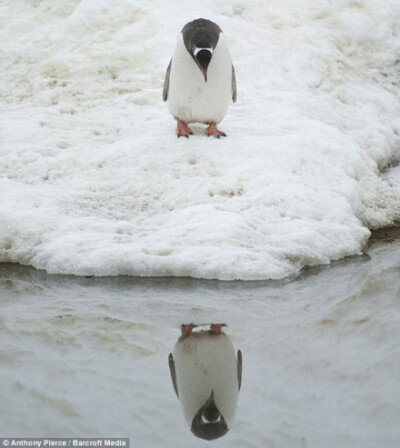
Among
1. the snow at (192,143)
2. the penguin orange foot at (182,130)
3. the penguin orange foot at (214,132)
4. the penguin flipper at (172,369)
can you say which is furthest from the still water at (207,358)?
the penguin orange foot at (182,130)

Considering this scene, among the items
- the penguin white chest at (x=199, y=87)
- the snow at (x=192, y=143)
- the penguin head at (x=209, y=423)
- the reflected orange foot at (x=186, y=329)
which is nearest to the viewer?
the penguin head at (x=209, y=423)

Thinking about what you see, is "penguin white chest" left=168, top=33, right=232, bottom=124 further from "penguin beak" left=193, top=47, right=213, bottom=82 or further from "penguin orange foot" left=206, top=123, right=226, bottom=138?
"penguin beak" left=193, top=47, right=213, bottom=82

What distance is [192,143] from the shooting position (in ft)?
20.6

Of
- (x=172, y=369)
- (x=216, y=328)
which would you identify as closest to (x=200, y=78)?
(x=216, y=328)

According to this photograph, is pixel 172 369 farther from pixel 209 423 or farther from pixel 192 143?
pixel 192 143

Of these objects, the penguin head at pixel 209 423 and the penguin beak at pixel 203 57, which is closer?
the penguin head at pixel 209 423

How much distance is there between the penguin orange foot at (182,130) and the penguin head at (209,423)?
363 centimetres

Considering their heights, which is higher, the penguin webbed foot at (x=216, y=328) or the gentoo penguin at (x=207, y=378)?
the gentoo penguin at (x=207, y=378)

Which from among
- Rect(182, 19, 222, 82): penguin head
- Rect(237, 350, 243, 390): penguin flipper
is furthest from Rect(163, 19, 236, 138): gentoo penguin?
Rect(237, 350, 243, 390): penguin flipper

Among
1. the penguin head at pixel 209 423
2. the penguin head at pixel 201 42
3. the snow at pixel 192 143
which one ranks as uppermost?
the penguin head at pixel 201 42

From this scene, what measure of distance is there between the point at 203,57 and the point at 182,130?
715mm

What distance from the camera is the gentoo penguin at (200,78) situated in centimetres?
594

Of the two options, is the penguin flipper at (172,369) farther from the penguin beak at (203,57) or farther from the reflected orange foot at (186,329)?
the penguin beak at (203,57)

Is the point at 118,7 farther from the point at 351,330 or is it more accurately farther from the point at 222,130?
the point at 351,330
